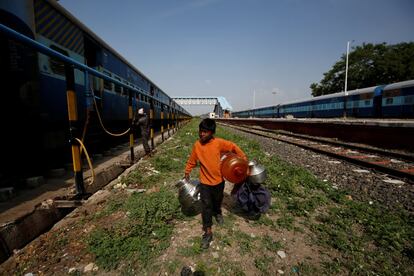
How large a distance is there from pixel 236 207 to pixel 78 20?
6.13 m

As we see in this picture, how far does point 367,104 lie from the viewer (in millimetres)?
21984

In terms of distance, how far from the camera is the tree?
132 feet

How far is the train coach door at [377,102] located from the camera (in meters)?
20.5

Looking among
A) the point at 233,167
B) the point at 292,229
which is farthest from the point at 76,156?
the point at 292,229

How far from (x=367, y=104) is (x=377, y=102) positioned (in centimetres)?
110

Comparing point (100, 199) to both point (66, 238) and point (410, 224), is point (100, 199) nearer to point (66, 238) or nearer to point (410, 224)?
point (66, 238)

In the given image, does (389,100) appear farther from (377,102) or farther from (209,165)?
(209,165)

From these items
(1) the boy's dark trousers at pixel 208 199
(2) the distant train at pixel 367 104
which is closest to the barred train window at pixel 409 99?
(2) the distant train at pixel 367 104

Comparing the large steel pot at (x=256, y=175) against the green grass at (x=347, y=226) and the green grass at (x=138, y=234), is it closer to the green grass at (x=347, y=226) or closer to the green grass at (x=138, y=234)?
the green grass at (x=347, y=226)

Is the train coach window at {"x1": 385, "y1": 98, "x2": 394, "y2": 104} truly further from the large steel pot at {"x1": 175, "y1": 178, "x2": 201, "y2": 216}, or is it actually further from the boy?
the large steel pot at {"x1": 175, "y1": 178, "x2": 201, "y2": 216}

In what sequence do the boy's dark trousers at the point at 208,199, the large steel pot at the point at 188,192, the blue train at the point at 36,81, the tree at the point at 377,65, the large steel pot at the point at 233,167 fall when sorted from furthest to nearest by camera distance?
the tree at the point at 377,65
the blue train at the point at 36,81
the large steel pot at the point at 188,192
the large steel pot at the point at 233,167
the boy's dark trousers at the point at 208,199

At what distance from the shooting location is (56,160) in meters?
5.26

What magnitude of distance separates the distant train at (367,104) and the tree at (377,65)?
20934 millimetres

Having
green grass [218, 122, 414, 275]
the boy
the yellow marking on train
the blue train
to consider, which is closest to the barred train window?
green grass [218, 122, 414, 275]
